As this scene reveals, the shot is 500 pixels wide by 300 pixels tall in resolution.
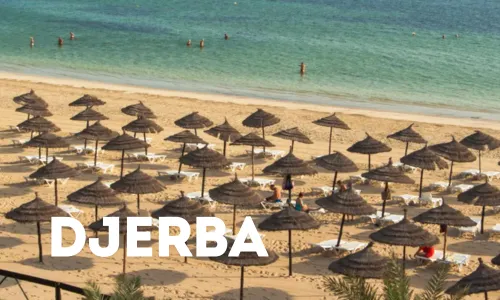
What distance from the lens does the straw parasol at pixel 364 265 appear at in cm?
1769

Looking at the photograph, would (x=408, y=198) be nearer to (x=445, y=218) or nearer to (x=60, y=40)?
(x=445, y=218)

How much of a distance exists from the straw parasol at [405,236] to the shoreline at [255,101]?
21.7 m

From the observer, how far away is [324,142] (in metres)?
33.7

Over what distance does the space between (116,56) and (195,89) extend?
46.0 feet

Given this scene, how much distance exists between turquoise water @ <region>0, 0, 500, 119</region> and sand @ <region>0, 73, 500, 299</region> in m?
7.43

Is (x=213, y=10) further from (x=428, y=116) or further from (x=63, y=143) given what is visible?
(x=63, y=143)

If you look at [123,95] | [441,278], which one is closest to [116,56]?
[123,95]

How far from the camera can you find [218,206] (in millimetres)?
24984

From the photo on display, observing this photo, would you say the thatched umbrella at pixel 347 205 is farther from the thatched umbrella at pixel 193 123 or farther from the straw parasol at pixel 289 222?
the thatched umbrella at pixel 193 123

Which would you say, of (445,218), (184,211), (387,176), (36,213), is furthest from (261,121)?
(36,213)

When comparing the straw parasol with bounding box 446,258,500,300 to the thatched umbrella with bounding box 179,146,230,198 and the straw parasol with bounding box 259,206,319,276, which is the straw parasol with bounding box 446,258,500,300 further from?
the thatched umbrella with bounding box 179,146,230,198

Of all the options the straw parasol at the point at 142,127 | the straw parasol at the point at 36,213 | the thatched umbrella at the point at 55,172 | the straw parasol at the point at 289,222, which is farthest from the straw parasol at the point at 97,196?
the straw parasol at the point at 142,127

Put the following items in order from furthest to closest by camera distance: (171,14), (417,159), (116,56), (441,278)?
(171,14) → (116,56) → (417,159) → (441,278)

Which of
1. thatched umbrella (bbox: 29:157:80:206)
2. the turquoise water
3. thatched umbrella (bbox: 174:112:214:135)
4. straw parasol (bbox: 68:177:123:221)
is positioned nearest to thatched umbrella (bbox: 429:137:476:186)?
thatched umbrella (bbox: 174:112:214:135)
